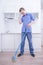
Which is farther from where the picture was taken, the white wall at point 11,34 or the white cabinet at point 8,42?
the white cabinet at point 8,42

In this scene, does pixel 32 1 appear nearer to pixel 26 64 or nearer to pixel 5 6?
pixel 5 6

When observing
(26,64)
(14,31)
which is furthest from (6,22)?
(26,64)

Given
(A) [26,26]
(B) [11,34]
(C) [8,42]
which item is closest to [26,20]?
(A) [26,26]

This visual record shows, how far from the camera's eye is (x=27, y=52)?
558 cm

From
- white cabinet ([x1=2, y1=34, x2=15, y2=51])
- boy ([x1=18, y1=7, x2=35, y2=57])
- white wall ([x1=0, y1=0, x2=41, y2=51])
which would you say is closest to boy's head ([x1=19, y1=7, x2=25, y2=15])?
boy ([x1=18, y1=7, x2=35, y2=57])

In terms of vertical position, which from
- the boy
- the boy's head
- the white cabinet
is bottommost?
the white cabinet

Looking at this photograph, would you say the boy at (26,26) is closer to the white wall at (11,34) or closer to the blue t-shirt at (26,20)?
the blue t-shirt at (26,20)

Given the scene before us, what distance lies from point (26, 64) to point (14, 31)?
1669mm

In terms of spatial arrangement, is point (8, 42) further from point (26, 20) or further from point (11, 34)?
point (26, 20)

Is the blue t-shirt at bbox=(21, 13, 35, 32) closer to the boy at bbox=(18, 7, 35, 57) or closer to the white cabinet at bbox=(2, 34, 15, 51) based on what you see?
the boy at bbox=(18, 7, 35, 57)

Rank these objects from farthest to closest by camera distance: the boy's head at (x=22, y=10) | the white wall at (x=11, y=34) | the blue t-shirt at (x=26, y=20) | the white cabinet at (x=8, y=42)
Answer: the white cabinet at (x=8, y=42), the white wall at (x=11, y=34), the boy's head at (x=22, y=10), the blue t-shirt at (x=26, y=20)

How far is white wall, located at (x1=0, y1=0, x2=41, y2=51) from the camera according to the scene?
18.4 feet

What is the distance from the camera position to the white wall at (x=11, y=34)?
5.62m

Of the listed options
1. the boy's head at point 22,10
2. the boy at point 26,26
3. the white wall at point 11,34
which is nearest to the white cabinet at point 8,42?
the white wall at point 11,34
